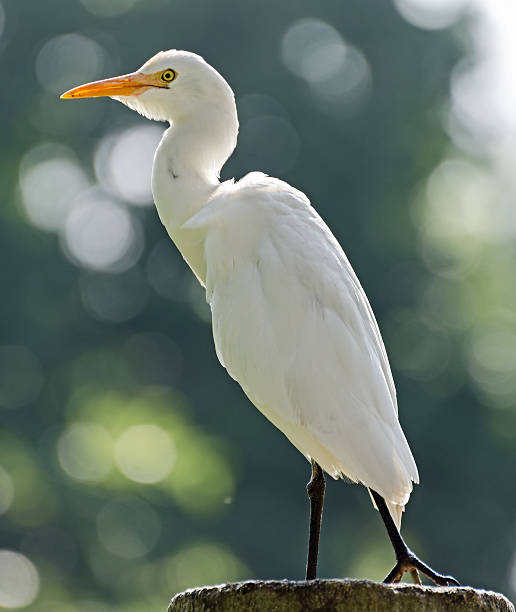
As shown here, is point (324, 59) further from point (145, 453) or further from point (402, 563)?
point (402, 563)

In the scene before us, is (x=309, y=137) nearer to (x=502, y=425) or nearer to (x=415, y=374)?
(x=415, y=374)

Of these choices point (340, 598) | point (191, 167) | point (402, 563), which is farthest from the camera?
point (191, 167)

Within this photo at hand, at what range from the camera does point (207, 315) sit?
11.6 metres

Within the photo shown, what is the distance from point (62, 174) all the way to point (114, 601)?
5419 millimetres

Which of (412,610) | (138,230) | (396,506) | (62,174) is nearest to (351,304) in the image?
(396,506)

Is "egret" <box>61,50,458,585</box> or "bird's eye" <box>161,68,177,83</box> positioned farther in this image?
"bird's eye" <box>161,68,177,83</box>

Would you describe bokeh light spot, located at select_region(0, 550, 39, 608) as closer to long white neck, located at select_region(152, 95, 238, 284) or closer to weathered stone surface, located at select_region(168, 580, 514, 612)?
long white neck, located at select_region(152, 95, 238, 284)

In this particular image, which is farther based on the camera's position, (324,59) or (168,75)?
(324,59)

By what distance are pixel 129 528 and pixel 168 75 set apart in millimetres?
7111

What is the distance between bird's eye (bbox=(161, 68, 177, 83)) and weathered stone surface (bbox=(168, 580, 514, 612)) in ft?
6.23

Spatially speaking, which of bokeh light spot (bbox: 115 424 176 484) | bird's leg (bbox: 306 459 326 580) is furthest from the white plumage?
bokeh light spot (bbox: 115 424 176 484)

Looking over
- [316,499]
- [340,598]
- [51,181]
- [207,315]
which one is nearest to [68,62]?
[51,181]

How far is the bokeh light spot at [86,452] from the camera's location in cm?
998

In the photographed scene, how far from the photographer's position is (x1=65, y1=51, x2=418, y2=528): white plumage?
116 inches
